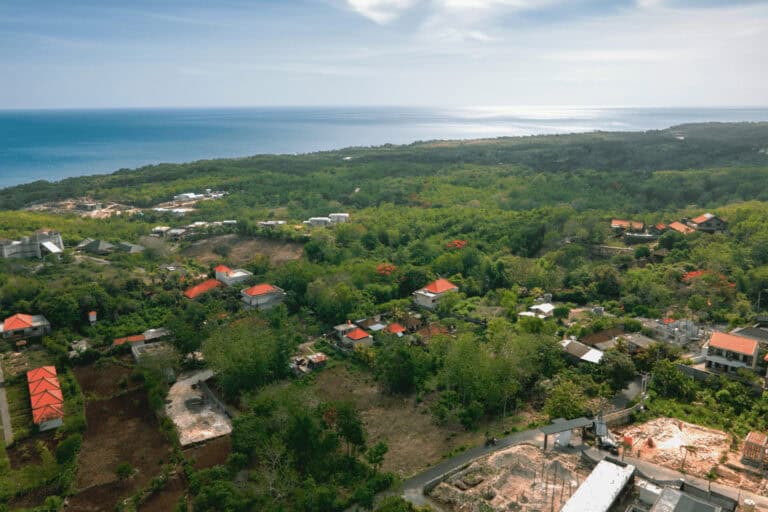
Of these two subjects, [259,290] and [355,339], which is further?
[259,290]

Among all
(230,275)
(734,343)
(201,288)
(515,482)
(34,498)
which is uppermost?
(734,343)

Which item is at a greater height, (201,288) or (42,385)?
(201,288)

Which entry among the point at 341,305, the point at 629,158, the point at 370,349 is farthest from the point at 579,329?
the point at 629,158

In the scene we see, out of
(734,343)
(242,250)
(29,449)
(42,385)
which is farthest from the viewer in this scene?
(242,250)

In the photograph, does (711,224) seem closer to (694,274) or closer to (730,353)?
(694,274)

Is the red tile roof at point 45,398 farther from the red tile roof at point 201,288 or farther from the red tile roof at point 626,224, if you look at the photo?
the red tile roof at point 626,224

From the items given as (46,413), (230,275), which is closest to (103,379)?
(46,413)
